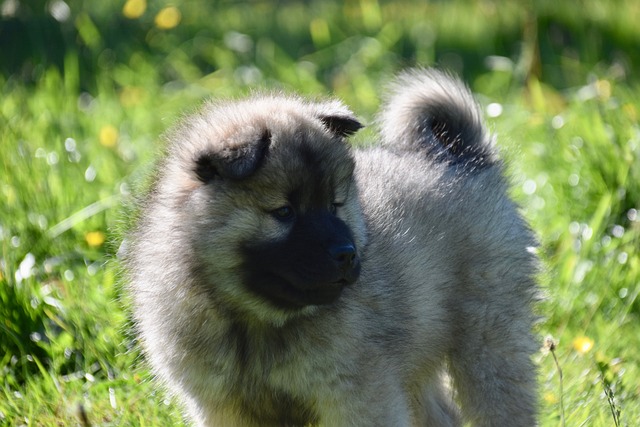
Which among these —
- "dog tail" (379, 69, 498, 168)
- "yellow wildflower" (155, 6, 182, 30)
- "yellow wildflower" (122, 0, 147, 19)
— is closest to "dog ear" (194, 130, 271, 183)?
"dog tail" (379, 69, 498, 168)

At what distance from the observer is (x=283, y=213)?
3379 millimetres

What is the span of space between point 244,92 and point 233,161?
3209 mm

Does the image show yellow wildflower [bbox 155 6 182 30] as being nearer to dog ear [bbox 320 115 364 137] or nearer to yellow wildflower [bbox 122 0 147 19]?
yellow wildflower [bbox 122 0 147 19]

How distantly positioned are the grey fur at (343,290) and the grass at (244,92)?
0.39 meters

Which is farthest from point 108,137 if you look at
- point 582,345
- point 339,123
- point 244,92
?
point 582,345

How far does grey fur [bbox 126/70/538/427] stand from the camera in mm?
3396

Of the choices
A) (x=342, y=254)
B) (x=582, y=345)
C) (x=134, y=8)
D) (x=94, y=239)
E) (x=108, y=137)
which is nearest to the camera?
(x=342, y=254)

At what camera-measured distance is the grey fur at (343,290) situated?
3396 millimetres

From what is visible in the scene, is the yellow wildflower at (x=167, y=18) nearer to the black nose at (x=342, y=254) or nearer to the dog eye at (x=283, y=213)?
the dog eye at (x=283, y=213)

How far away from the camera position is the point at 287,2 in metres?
10.0

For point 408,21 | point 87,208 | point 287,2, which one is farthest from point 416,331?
point 287,2

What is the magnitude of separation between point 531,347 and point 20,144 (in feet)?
9.91

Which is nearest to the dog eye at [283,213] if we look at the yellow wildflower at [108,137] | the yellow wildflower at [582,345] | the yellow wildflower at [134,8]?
the yellow wildflower at [582,345]

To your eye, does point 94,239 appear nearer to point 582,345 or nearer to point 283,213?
point 283,213
